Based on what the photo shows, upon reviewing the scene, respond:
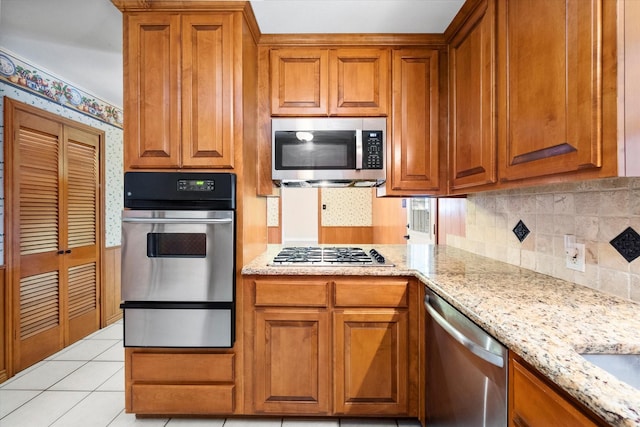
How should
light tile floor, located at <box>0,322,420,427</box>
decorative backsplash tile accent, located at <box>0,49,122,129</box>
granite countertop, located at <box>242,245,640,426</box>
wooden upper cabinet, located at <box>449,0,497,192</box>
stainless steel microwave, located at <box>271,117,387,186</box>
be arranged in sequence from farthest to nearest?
decorative backsplash tile accent, located at <box>0,49,122,129</box>
stainless steel microwave, located at <box>271,117,387,186</box>
light tile floor, located at <box>0,322,420,427</box>
wooden upper cabinet, located at <box>449,0,497,192</box>
granite countertop, located at <box>242,245,640,426</box>

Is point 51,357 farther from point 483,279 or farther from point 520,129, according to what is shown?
point 520,129

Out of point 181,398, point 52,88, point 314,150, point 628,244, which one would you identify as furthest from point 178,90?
point 628,244

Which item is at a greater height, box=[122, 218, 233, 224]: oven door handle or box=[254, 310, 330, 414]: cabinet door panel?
box=[122, 218, 233, 224]: oven door handle

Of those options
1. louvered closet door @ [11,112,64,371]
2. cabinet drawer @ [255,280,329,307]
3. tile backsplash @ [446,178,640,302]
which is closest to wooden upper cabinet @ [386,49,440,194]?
tile backsplash @ [446,178,640,302]

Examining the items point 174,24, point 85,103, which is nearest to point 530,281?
point 174,24

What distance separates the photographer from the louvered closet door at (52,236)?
96.0 inches

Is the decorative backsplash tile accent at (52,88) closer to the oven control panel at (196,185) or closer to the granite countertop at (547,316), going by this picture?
the oven control panel at (196,185)

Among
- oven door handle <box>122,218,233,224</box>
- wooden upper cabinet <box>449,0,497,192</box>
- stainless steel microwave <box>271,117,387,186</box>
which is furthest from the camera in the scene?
stainless steel microwave <box>271,117,387,186</box>

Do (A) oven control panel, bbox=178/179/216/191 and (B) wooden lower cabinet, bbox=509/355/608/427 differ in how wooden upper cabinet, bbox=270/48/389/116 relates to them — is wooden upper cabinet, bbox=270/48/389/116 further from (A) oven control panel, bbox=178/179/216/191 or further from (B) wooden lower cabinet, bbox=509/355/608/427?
(B) wooden lower cabinet, bbox=509/355/608/427

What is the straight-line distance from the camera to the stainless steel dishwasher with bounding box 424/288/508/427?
100 centimetres

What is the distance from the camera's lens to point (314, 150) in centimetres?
205

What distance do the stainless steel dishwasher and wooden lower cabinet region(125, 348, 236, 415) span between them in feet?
3.44

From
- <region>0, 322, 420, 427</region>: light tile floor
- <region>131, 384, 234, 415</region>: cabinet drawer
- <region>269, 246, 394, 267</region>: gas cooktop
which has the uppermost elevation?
<region>269, 246, 394, 267</region>: gas cooktop

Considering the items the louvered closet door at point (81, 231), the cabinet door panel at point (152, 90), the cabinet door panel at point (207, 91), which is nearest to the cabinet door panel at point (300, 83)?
the cabinet door panel at point (207, 91)
